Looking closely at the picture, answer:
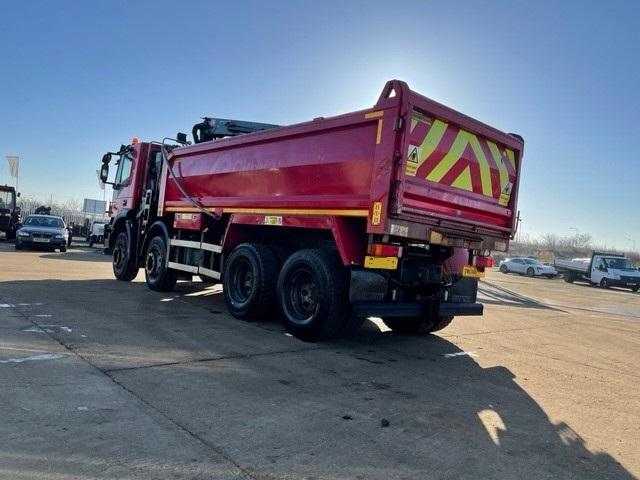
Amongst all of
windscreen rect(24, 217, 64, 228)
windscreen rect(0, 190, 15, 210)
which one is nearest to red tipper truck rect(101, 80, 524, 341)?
windscreen rect(24, 217, 64, 228)

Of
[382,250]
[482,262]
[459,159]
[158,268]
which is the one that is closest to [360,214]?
[382,250]

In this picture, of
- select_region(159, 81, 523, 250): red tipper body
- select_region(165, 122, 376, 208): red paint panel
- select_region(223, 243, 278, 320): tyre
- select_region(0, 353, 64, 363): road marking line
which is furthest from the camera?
select_region(223, 243, 278, 320): tyre

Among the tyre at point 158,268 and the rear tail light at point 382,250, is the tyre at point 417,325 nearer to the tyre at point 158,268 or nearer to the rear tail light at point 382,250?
the rear tail light at point 382,250

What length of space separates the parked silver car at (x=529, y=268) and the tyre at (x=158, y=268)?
33.6 meters

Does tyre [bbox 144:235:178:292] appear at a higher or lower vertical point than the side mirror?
lower

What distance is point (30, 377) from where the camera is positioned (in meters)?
4.09

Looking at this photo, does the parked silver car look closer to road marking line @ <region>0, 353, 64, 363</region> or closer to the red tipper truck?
the red tipper truck

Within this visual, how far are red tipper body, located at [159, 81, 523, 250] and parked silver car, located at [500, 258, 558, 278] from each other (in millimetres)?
33376

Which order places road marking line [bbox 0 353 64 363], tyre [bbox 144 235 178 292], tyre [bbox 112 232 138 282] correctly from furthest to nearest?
tyre [bbox 112 232 138 282], tyre [bbox 144 235 178 292], road marking line [bbox 0 353 64 363]

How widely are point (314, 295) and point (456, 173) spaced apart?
2.30m

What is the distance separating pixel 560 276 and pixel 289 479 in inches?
1642

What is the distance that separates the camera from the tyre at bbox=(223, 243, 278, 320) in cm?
697

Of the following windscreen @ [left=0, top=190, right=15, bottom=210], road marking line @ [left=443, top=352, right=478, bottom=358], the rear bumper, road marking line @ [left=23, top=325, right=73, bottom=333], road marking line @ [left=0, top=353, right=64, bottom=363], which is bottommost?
road marking line @ [left=0, top=353, right=64, bottom=363]

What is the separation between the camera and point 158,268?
969 cm
